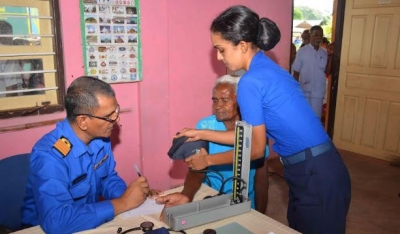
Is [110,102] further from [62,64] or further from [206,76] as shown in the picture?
[206,76]

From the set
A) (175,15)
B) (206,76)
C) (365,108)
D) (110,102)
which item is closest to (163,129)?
(206,76)

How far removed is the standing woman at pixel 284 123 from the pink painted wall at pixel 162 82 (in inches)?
59.8

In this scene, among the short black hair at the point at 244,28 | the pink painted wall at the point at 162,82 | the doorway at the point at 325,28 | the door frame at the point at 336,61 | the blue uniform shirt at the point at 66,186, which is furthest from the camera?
the doorway at the point at 325,28

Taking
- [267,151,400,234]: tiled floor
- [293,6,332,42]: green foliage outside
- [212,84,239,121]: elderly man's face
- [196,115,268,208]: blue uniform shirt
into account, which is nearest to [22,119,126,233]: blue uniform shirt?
[196,115,268,208]: blue uniform shirt

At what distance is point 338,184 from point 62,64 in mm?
2100

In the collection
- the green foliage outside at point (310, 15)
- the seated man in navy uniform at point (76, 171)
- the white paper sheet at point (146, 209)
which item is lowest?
the white paper sheet at point (146, 209)

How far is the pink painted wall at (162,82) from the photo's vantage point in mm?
3002

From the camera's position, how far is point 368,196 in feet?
12.3

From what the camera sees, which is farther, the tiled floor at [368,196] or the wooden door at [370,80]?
the wooden door at [370,80]

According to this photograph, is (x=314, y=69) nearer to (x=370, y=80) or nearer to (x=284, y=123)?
(x=370, y=80)

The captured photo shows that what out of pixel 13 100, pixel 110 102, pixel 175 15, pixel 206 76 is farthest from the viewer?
pixel 206 76

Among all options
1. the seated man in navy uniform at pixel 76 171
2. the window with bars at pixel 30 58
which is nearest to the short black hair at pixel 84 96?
the seated man in navy uniform at pixel 76 171

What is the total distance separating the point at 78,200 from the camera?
5.54 ft

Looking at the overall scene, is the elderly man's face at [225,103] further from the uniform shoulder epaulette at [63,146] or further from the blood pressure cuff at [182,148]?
the uniform shoulder epaulette at [63,146]
